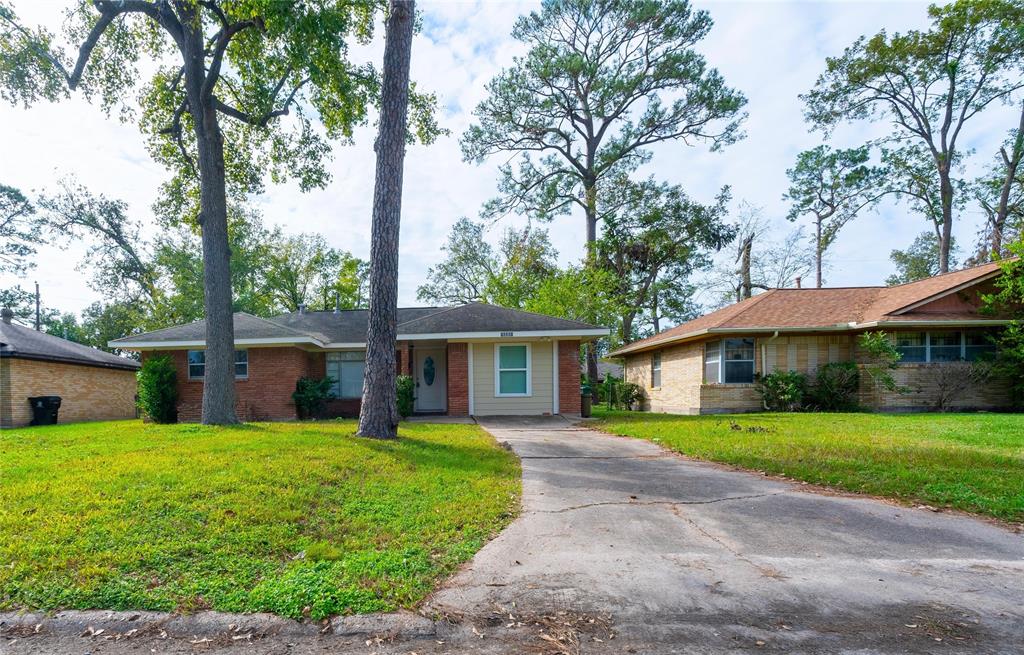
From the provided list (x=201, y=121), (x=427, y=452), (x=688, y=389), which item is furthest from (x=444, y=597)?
(x=688, y=389)

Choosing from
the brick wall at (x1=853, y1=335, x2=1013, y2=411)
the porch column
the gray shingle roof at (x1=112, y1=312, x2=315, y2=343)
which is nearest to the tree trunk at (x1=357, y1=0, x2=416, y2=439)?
the porch column

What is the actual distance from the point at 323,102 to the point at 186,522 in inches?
433

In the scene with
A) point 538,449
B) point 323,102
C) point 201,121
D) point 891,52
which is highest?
point 891,52

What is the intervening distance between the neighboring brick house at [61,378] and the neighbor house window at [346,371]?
912 cm

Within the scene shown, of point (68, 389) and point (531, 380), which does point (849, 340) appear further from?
point (68, 389)

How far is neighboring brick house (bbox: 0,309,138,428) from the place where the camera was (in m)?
14.4

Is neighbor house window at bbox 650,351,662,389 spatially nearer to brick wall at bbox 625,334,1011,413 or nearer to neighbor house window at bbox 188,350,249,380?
brick wall at bbox 625,334,1011,413

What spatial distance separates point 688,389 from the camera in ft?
54.2

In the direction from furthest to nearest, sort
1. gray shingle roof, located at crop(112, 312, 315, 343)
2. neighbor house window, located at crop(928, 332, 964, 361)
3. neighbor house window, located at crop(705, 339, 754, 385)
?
1. neighbor house window, located at crop(705, 339, 754, 385)
2. neighbor house window, located at crop(928, 332, 964, 361)
3. gray shingle roof, located at crop(112, 312, 315, 343)

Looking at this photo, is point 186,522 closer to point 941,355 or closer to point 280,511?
point 280,511

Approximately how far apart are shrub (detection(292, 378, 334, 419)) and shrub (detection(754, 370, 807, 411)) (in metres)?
13.4

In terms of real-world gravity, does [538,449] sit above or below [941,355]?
below

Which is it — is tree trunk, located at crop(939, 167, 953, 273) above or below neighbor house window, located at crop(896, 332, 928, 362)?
above

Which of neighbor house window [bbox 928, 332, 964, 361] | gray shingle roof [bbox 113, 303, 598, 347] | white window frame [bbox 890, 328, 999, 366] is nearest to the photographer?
gray shingle roof [bbox 113, 303, 598, 347]
